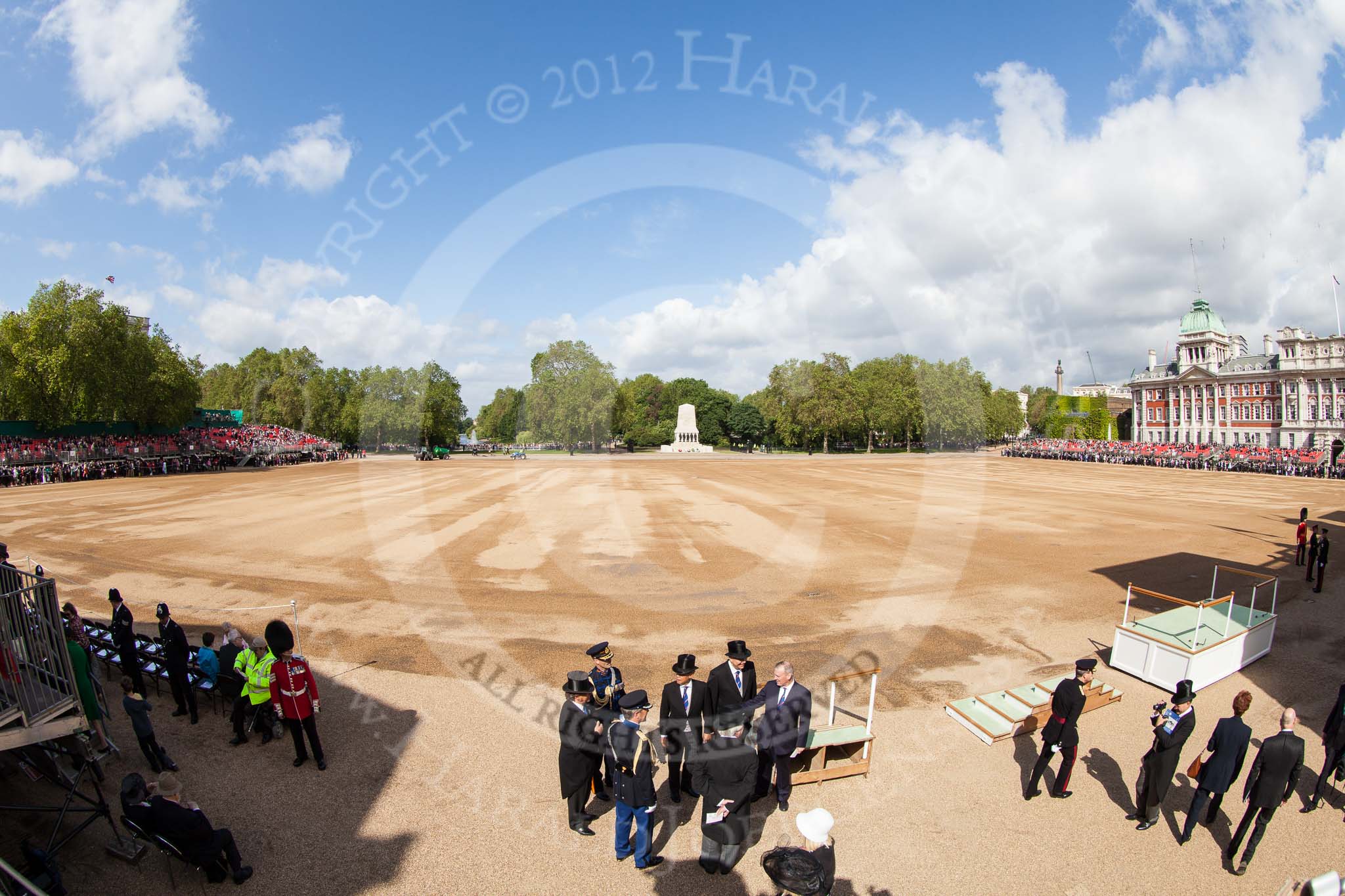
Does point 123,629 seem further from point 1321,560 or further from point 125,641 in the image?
point 1321,560

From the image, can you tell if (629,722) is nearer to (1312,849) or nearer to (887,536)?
(1312,849)

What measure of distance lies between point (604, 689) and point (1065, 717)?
198 inches

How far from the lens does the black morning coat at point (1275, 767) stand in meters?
5.72

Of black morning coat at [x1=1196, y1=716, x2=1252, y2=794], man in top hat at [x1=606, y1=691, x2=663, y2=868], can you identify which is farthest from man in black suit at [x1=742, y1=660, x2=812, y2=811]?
black morning coat at [x1=1196, y1=716, x2=1252, y2=794]

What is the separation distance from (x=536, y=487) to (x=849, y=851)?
35466 millimetres

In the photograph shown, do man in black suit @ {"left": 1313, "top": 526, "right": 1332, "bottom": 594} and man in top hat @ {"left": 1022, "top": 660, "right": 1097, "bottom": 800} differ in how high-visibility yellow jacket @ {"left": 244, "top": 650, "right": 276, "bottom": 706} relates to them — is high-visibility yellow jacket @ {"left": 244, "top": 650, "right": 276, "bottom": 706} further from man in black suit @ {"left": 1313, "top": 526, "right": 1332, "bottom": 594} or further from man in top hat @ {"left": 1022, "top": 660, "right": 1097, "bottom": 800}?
man in black suit @ {"left": 1313, "top": 526, "right": 1332, "bottom": 594}

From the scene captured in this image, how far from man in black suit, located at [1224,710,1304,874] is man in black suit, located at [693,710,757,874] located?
483 centimetres

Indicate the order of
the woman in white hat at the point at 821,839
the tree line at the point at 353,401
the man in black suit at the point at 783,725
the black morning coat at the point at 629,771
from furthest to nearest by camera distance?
the tree line at the point at 353,401
the man in black suit at the point at 783,725
the black morning coat at the point at 629,771
the woman in white hat at the point at 821,839

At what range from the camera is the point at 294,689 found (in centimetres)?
716

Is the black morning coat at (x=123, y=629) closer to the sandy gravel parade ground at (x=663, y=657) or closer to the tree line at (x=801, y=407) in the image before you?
the sandy gravel parade ground at (x=663, y=657)

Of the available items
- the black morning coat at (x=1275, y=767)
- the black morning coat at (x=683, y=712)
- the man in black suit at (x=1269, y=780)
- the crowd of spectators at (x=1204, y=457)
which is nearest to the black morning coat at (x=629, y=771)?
the black morning coat at (x=683, y=712)

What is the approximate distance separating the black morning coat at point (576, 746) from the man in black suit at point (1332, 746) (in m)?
8.00

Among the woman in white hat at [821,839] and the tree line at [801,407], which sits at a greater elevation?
the tree line at [801,407]

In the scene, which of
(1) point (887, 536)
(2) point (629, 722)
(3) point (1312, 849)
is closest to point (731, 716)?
(2) point (629, 722)
